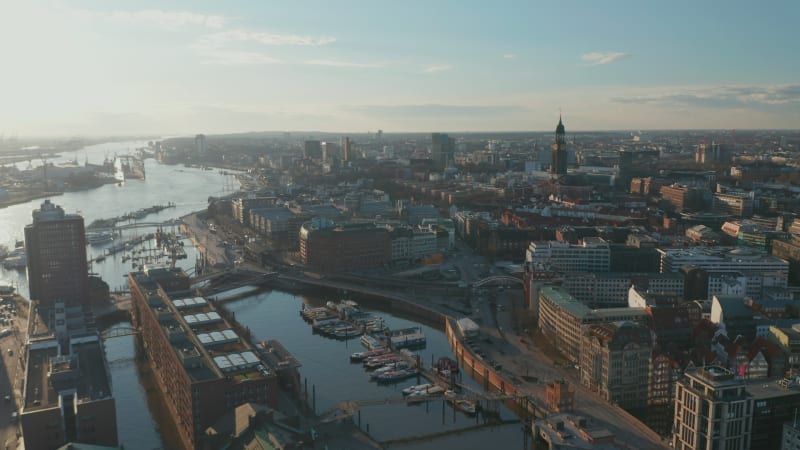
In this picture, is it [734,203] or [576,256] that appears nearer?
[576,256]

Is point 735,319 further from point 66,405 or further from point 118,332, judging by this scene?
point 118,332

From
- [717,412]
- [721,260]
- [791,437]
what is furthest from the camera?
[721,260]

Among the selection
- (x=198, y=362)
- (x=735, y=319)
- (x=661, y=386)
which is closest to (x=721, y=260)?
(x=735, y=319)

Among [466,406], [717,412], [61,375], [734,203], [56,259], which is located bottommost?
[466,406]

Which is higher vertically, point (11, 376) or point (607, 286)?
point (607, 286)

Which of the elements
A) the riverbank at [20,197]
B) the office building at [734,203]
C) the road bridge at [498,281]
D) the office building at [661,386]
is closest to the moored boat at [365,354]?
the office building at [661,386]

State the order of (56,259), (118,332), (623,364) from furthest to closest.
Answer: (56,259) < (118,332) < (623,364)
